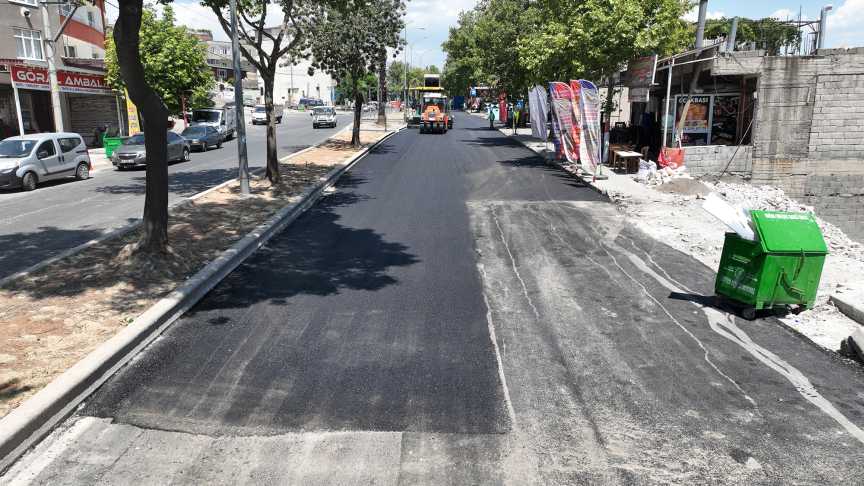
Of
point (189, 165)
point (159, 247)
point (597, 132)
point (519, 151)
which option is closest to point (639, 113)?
point (519, 151)

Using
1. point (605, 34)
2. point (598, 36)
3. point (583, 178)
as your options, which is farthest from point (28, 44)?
point (583, 178)

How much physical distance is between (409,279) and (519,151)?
2230cm

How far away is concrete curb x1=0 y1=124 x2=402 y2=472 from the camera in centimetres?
479

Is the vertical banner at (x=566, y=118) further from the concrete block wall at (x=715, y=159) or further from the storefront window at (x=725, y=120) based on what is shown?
the storefront window at (x=725, y=120)

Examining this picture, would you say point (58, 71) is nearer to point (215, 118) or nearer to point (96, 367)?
point (215, 118)

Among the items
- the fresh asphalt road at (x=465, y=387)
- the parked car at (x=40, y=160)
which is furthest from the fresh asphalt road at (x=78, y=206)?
the fresh asphalt road at (x=465, y=387)

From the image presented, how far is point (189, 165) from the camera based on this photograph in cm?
2550

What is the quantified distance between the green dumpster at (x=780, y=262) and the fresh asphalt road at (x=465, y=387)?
40 centimetres

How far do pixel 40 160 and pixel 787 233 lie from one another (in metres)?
20.7

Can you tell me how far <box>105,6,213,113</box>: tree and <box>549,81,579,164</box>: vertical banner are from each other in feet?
70.6

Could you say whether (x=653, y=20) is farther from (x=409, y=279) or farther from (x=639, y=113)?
(x=409, y=279)

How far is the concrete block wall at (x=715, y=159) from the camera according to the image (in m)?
20.9

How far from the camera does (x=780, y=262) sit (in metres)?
7.82

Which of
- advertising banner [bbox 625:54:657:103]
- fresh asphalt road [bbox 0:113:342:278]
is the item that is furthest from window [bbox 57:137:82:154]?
advertising banner [bbox 625:54:657:103]
